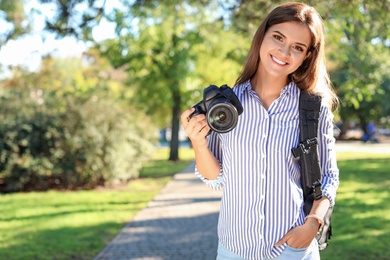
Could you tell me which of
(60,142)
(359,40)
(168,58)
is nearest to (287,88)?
(359,40)

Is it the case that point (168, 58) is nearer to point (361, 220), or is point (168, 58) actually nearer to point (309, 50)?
point (361, 220)

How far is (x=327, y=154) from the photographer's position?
8.27 ft

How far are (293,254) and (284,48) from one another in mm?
918

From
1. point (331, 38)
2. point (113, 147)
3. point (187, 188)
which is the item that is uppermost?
point (331, 38)

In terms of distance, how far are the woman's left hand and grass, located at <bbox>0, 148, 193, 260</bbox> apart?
15.4ft

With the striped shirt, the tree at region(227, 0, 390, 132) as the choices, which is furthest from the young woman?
the tree at region(227, 0, 390, 132)

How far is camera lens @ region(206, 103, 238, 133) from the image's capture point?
232cm

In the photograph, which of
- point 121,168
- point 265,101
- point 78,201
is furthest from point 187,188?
point 265,101

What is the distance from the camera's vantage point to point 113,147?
1441 centimetres

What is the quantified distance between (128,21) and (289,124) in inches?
414

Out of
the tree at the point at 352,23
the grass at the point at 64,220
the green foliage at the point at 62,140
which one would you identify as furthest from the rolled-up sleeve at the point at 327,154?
the green foliage at the point at 62,140

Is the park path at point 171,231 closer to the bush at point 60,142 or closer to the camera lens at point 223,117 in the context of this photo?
the bush at point 60,142

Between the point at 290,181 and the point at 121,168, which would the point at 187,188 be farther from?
the point at 290,181

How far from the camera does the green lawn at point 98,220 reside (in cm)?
686
